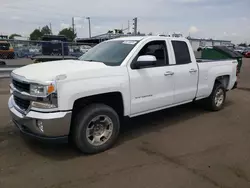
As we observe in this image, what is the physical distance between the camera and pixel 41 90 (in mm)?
3803

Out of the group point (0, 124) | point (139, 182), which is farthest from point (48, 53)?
point (139, 182)

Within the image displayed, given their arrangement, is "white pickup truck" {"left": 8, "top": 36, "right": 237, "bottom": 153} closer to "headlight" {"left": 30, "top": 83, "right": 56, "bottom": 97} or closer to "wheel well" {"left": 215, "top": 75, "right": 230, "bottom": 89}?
"headlight" {"left": 30, "top": 83, "right": 56, "bottom": 97}

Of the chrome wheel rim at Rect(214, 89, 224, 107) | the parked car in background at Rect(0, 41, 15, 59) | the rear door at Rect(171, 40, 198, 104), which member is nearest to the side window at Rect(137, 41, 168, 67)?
the rear door at Rect(171, 40, 198, 104)

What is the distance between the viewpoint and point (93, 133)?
171 inches

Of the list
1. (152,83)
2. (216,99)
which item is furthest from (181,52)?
(216,99)

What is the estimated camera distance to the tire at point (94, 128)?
412cm

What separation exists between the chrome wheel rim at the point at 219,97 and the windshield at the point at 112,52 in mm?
3224

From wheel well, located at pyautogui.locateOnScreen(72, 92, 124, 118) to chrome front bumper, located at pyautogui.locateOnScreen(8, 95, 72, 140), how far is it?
338 mm

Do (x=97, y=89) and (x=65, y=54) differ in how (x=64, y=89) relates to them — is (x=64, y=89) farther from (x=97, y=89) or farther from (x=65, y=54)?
(x=65, y=54)

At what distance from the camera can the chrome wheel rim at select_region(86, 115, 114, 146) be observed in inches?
169

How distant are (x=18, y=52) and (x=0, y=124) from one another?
852 cm

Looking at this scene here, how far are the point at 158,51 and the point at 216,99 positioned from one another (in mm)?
2663

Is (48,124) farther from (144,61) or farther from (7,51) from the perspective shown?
(7,51)

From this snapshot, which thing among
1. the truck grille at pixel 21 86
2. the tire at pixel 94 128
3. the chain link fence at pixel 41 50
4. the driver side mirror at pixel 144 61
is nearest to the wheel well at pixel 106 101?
the tire at pixel 94 128
